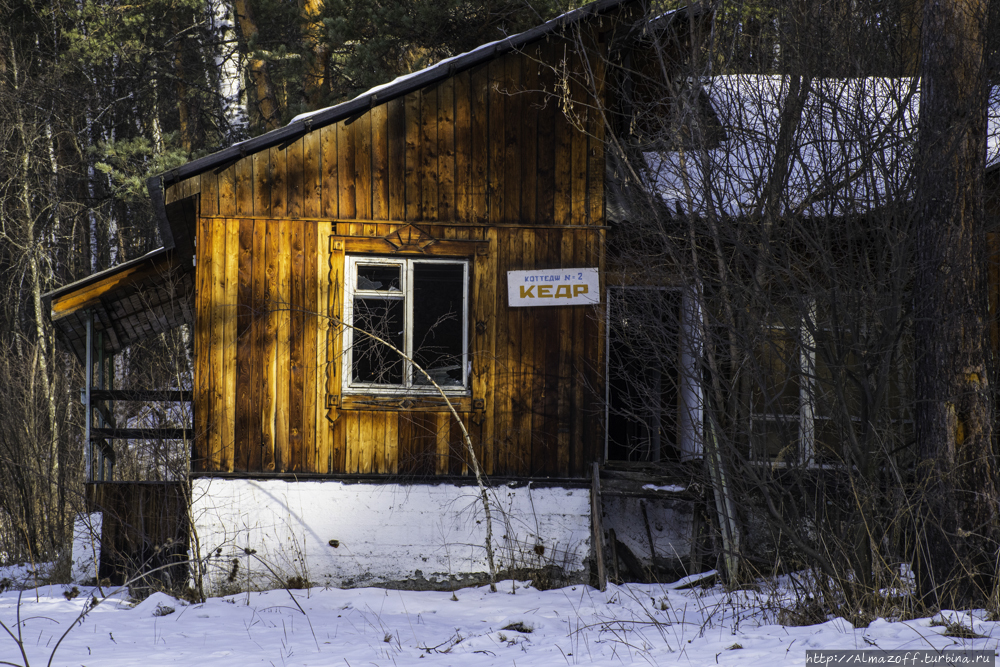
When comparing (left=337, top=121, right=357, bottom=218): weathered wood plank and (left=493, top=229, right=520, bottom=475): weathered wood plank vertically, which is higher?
(left=337, top=121, right=357, bottom=218): weathered wood plank

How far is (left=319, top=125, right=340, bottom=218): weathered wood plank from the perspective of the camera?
7.95 m

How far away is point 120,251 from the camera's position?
1816 centimetres

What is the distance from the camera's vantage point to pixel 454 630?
6.38m

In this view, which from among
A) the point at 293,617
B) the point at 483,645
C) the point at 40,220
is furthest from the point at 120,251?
the point at 483,645

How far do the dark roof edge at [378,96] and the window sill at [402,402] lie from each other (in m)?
2.43

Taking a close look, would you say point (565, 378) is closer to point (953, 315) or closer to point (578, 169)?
point (578, 169)

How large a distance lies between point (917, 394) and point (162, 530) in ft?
23.4

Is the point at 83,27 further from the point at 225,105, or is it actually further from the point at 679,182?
the point at 679,182

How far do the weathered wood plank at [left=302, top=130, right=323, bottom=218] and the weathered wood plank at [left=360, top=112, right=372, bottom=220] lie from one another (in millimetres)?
334

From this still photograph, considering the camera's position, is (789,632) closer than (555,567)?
Yes

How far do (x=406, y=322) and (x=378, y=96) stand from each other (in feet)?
7.03

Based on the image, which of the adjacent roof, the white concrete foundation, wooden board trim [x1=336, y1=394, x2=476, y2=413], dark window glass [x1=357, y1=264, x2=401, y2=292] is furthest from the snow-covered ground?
the adjacent roof

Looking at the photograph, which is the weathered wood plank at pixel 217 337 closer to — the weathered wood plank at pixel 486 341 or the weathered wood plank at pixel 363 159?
the weathered wood plank at pixel 363 159

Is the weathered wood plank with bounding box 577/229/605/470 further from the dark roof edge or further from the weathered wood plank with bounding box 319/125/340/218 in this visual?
the weathered wood plank with bounding box 319/125/340/218
